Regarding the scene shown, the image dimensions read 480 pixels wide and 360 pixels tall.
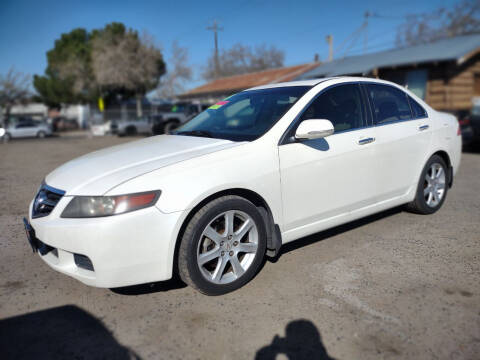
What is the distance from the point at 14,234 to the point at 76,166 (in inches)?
77.0

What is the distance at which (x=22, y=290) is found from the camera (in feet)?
9.98

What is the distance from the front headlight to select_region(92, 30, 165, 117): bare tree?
1263 inches

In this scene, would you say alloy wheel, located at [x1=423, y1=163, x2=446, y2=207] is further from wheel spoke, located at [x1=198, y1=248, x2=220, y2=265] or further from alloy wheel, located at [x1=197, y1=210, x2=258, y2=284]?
wheel spoke, located at [x1=198, y1=248, x2=220, y2=265]

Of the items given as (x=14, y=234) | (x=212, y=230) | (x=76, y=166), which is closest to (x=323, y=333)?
(x=212, y=230)

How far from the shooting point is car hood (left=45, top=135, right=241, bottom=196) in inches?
102

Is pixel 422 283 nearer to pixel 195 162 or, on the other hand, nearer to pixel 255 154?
pixel 255 154

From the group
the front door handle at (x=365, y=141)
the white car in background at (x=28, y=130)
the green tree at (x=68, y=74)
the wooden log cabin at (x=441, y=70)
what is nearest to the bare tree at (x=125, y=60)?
the green tree at (x=68, y=74)

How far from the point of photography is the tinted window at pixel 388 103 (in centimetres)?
393

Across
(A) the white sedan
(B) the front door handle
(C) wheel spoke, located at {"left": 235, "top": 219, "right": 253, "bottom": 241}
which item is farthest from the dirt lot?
(B) the front door handle

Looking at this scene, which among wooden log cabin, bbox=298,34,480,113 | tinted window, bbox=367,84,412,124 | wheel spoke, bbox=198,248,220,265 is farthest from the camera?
wooden log cabin, bbox=298,34,480,113

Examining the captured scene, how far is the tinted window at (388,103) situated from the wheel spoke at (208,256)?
219cm

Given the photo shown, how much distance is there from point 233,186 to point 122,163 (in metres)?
0.87

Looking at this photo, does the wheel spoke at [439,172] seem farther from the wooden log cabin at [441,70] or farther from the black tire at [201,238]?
the wooden log cabin at [441,70]

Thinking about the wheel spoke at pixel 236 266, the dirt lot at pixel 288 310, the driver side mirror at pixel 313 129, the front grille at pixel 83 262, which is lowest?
the dirt lot at pixel 288 310
